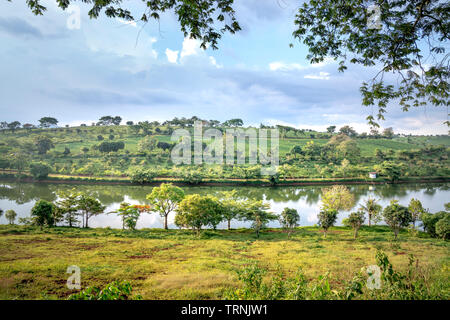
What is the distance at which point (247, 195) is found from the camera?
24.5 m

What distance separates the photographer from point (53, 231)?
37.9 ft

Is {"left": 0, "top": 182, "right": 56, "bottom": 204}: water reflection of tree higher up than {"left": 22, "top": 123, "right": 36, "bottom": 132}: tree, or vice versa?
{"left": 22, "top": 123, "right": 36, "bottom": 132}: tree

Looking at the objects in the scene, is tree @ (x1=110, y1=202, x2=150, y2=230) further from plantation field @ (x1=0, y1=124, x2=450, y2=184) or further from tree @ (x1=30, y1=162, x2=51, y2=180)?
tree @ (x1=30, y1=162, x2=51, y2=180)

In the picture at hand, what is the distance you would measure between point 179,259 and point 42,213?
35.7 ft

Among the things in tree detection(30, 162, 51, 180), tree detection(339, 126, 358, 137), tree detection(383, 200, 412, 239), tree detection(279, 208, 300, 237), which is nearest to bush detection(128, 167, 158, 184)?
tree detection(30, 162, 51, 180)

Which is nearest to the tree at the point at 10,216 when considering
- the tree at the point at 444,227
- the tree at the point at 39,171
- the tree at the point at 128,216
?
the tree at the point at 128,216

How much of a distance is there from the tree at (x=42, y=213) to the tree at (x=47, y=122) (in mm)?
63503

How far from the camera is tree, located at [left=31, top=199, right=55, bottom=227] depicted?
12078 mm

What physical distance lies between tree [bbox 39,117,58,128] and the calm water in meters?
42.8

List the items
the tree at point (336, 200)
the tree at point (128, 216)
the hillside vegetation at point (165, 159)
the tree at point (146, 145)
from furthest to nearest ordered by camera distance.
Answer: the tree at point (146, 145) < the hillside vegetation at point (165, 159) < the tree at point (336, 200) < the tree at point (128, 216)

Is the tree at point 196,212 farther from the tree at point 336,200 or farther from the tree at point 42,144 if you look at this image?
the tree at point 42,144

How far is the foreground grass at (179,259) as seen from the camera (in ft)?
14.6
